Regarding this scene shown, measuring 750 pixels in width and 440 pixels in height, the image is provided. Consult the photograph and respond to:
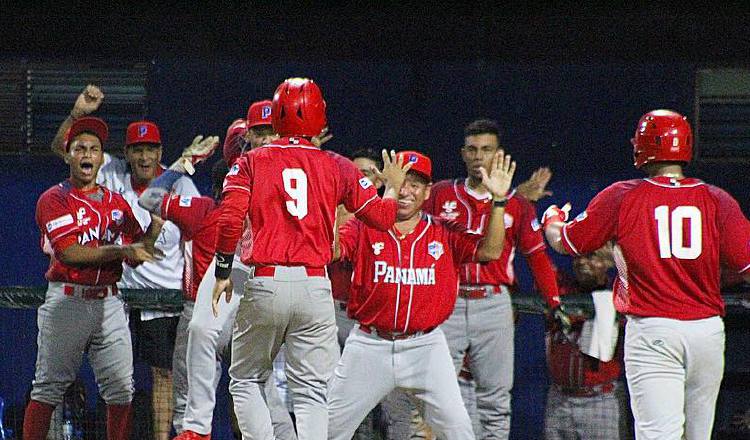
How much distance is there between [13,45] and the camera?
9000mm

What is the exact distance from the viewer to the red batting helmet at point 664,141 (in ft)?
18.6

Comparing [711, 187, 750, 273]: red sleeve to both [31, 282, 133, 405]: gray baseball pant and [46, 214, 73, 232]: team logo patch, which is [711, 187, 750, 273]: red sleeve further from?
[46, 214, 73, 232]: team logo patch

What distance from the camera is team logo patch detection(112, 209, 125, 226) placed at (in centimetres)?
700

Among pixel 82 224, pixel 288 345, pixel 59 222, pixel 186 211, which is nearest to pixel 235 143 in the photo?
pixel 186 211

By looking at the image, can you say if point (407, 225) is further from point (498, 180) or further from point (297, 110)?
point (297, 110)

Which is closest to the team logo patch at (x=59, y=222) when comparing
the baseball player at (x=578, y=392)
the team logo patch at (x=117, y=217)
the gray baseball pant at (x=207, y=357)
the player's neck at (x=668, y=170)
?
the team logo patch at (x=117, y=217)

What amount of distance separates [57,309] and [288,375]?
5.83ft

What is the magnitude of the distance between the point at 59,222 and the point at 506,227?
2476 mm

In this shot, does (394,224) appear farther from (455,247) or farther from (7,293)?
(7,293)

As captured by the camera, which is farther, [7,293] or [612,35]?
[612,35]

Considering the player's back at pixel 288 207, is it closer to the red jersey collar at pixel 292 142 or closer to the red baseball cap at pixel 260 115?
the red jersey collar at pixel 292 142

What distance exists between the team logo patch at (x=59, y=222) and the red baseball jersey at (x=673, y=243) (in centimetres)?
284

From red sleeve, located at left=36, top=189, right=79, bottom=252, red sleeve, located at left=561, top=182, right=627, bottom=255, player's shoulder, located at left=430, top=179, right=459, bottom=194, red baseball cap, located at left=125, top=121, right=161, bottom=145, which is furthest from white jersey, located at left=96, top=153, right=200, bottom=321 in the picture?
red sleeve, located at left=561, top=182, right=627, bottom=255

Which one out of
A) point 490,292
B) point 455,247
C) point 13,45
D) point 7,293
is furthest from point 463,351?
point 13,45
